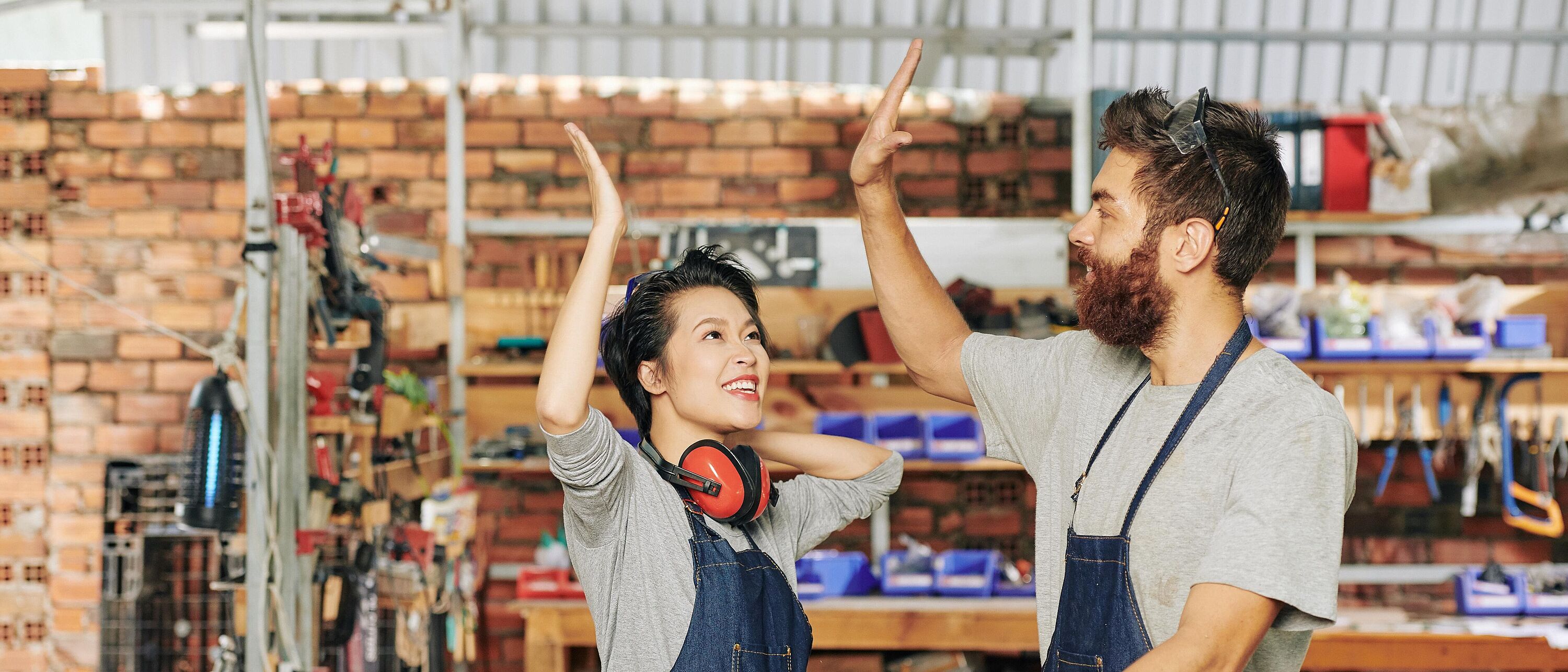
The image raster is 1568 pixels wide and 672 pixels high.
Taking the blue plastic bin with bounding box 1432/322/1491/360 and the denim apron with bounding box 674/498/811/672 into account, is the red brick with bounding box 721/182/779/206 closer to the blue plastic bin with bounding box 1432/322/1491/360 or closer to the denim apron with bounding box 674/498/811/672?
the blue plastic bin with bounding box 1432/322/1491/360

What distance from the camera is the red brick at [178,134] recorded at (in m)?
3.79

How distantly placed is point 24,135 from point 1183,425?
3907 mm

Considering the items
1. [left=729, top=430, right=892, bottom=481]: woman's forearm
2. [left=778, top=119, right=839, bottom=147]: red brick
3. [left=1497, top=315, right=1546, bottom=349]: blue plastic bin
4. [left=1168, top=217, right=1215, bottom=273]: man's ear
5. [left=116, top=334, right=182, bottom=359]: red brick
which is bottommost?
[left=729, top=430, right=892, bottom=481]: woman's forearm

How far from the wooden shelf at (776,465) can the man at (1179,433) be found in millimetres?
1921

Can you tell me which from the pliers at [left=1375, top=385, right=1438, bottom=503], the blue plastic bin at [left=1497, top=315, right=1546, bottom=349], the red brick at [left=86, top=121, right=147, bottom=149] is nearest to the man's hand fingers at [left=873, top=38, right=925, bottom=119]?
the pliers at [left=1375, top=385, right=1438, bottom=503]

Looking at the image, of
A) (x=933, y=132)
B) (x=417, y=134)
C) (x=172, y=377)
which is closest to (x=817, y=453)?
(x=933, y=132)

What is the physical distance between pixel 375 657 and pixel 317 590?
1.64ft

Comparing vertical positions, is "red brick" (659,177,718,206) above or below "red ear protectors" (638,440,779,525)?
above

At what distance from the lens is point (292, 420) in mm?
2205

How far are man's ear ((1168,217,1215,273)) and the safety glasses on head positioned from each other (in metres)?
0.01

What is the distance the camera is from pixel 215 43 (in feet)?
12.4

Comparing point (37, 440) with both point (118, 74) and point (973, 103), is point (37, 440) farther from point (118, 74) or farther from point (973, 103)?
point (973, 103)

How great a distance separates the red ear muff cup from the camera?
1392 mm

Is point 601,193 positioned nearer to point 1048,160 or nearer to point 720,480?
point 720,480
